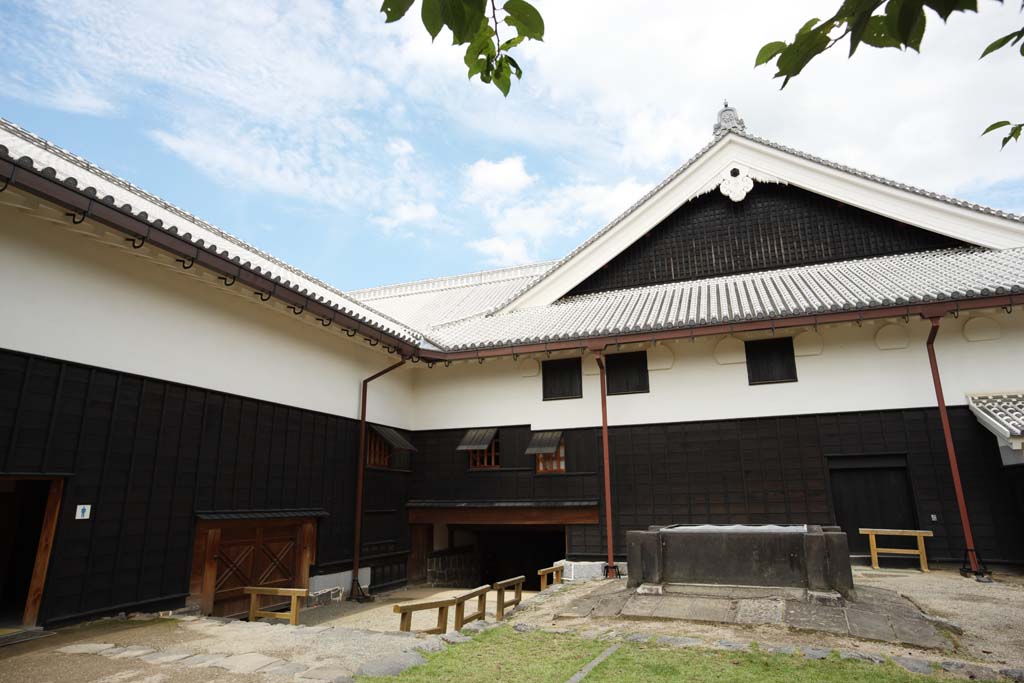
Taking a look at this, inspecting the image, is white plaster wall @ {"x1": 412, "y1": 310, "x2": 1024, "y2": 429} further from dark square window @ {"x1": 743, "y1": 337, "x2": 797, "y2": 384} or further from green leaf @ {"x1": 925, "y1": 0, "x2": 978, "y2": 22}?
green leaf @ {"x1": 925, "y1": 0, "x2": 978, "y2": 22}

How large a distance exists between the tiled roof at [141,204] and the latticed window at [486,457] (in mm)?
3143

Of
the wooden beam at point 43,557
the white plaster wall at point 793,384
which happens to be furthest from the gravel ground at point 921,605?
the wooden beam at point 43,557

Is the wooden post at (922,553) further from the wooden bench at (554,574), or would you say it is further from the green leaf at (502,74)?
the green leaf at (502,74)

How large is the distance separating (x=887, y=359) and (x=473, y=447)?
8873 mm

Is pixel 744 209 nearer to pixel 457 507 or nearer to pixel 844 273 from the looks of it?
pixel 844 273

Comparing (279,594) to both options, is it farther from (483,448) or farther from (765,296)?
(765,296)

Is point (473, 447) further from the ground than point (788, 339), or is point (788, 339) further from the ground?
point (788, 339)

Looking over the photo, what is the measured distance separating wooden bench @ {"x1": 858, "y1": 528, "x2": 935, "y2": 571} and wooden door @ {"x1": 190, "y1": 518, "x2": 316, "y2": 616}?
1052 cm

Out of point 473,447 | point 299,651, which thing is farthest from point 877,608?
point 473,447

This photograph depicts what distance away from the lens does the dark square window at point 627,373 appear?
13406 millimetres

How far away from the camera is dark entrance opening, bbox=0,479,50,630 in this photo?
344 inches

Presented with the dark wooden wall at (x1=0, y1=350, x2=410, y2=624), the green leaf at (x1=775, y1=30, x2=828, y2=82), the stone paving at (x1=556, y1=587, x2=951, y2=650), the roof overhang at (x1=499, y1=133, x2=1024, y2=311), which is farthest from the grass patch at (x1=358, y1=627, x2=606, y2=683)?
the roof overhang at (x1=499, y1=133, x2=1024, y2=311)

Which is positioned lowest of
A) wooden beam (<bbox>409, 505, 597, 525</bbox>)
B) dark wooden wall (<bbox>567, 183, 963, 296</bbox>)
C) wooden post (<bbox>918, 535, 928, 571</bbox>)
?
wooden post (<bbox>918, 535, 928, 571</bbox>)

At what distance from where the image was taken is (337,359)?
1295 centimetres
